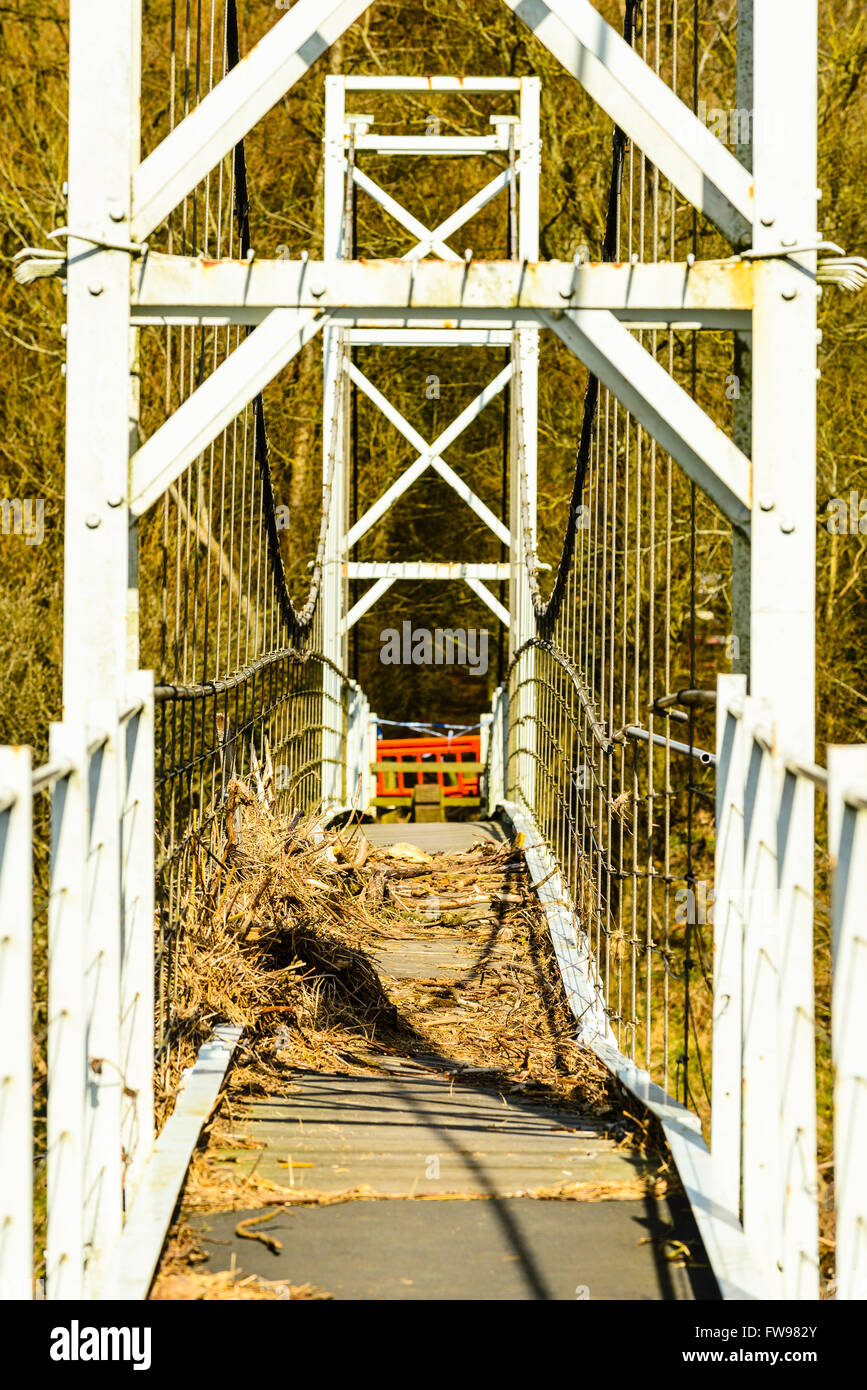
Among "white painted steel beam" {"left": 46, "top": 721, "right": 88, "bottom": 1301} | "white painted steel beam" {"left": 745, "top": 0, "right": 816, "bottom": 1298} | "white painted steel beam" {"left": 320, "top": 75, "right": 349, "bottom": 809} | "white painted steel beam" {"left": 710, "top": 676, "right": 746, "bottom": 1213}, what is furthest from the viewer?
"white painted steel beam" {"left": 320, "top": 75, "right": 349, "bottom": 809}

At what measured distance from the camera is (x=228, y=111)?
239 cm

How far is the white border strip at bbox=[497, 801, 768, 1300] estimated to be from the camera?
197 cm

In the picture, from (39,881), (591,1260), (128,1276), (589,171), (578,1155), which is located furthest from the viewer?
Answer: (589,171)

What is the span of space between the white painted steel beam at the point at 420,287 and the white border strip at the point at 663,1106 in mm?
1316

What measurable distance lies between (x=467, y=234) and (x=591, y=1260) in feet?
37.8

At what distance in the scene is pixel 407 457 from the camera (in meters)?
12.8

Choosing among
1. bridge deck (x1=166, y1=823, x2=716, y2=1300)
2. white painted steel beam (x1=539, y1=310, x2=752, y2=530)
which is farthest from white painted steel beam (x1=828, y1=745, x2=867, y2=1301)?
white painted steel beam (x1=539, y1=310, x2=752, y2=530)

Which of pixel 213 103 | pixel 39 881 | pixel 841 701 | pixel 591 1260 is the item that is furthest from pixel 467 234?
pixel 591 1260

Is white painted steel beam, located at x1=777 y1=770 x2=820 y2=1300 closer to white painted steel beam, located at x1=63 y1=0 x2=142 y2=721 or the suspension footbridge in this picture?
the suspension footbridge

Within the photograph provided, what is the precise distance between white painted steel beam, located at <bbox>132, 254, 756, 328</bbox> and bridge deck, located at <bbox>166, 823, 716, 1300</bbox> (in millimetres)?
1386

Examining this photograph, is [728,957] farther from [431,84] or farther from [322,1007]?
[431,84]

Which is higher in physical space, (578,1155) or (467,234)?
(467,234)

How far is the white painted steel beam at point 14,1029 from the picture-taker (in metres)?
1.33
